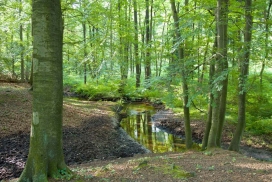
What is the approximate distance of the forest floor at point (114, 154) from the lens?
4.39 metres

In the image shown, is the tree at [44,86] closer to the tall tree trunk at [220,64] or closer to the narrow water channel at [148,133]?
the tall tree trunk at [220,64]

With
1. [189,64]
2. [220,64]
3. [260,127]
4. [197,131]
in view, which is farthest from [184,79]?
[260,127]

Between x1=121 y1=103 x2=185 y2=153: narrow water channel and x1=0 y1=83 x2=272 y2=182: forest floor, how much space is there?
736 millimetres

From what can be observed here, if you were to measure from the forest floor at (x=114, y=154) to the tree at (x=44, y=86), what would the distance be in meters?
0.82

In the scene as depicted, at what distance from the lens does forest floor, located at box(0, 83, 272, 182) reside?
4395mm

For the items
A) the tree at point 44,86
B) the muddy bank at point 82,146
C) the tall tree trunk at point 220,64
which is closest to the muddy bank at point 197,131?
the tall tree trunk at point 220,64

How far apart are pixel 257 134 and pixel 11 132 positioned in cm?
1054

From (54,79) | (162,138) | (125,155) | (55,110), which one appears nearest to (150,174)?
(55,110)

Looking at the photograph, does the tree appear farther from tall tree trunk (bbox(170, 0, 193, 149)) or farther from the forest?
tall tree trunk (bbox(170, 0, 193, 149))

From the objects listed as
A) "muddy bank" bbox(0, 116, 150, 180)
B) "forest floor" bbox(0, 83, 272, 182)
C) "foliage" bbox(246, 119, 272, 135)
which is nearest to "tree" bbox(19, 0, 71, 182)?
"forest floor" bbox(0, 83, 272, 182)

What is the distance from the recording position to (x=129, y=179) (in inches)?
165

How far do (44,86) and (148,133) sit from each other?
8.97m

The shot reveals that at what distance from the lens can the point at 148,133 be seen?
39.6ft

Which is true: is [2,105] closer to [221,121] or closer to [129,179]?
[129,179]
